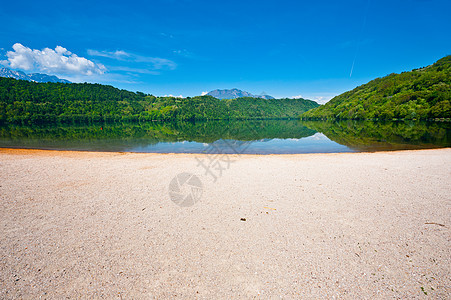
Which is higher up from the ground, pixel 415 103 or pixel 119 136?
pixel 415 103

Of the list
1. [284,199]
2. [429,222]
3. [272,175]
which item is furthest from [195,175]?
[429,222]

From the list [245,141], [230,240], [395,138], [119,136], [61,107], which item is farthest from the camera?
Result: [61,107]

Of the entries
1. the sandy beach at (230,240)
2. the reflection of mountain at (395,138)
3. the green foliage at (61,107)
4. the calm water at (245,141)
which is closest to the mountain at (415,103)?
the calm water at (245,141)

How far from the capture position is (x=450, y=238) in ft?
13.1

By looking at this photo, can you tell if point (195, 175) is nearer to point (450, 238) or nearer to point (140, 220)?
point (140, 220)

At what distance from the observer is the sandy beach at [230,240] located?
2.96 m

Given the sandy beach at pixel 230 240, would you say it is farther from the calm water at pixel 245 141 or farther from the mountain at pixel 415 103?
the mountain at pixel 415 103

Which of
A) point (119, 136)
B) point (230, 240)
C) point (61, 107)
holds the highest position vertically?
point (61, 107)

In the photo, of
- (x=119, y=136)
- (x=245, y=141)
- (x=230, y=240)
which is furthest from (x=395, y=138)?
(x=119, y=136)

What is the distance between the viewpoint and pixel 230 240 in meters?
4.14

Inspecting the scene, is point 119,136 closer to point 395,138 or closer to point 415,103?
point 395,138

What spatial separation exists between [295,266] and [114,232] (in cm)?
407

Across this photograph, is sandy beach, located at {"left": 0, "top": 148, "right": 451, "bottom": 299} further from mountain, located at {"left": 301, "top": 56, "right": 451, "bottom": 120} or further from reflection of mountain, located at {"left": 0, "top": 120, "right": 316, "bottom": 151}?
mountain, located at {"left": 301, "top": 56, "right": 451, "bottom": 120}

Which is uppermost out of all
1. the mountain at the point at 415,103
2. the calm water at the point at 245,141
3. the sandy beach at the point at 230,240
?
the mountain at the point at 415,103
